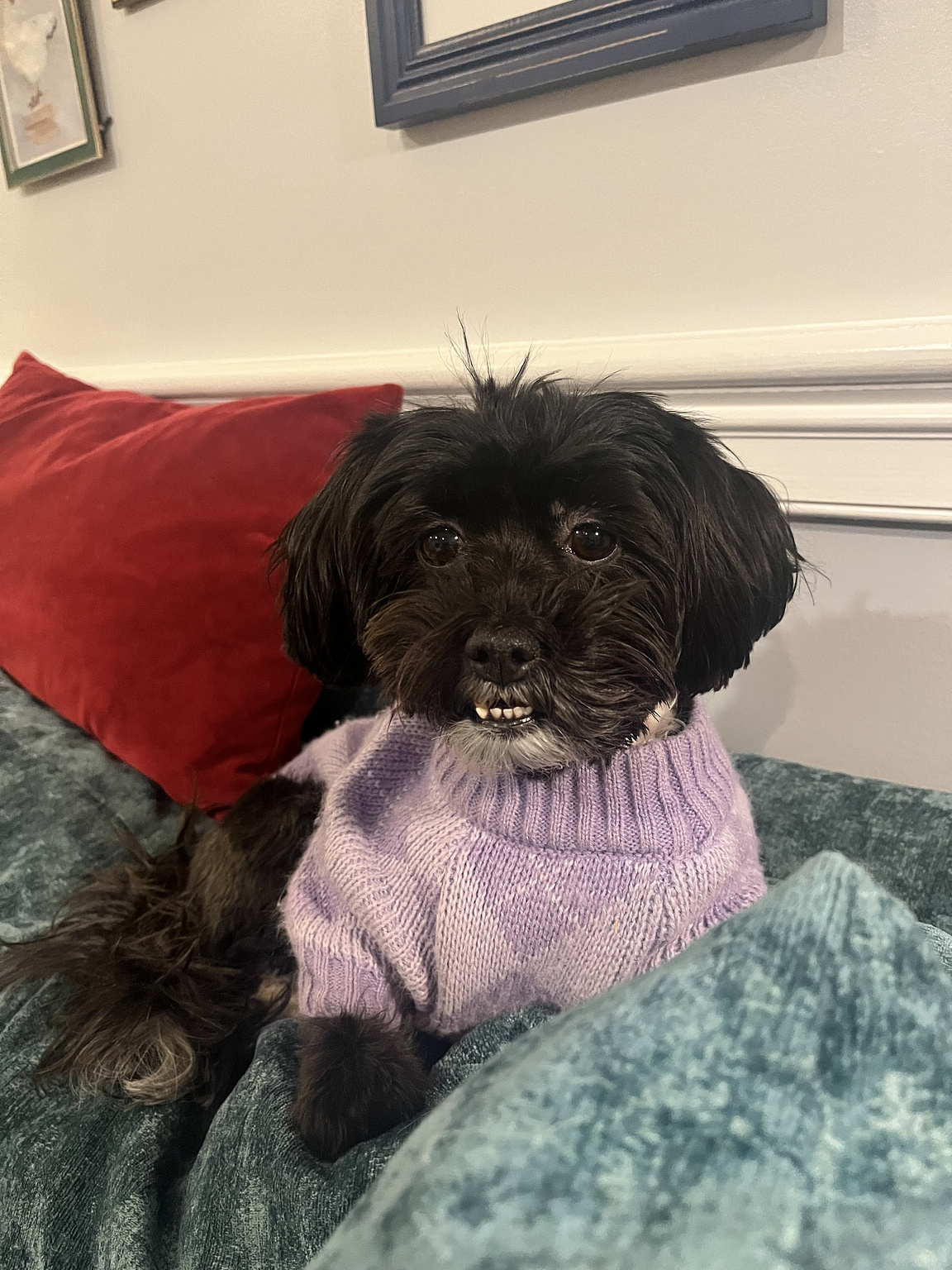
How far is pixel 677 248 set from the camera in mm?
1049

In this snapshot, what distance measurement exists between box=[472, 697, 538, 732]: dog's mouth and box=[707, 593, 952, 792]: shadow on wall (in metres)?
0.60

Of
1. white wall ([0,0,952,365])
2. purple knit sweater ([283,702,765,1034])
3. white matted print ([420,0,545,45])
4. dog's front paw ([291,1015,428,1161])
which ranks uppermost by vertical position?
white matted print ([420,0,545,45])

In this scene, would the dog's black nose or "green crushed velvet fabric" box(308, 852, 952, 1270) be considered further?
the dog's black nose

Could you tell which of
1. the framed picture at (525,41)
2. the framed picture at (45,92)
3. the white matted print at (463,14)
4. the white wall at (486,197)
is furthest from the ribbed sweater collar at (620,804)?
the framed picture at (45,92)

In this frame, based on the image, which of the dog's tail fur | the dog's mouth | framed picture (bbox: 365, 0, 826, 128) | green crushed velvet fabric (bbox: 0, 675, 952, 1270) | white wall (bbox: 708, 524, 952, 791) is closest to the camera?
green crushed velvet fabric (bbox: 0, 675, 952, 1270)

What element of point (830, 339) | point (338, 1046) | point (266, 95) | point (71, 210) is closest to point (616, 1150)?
point (338, 1046)

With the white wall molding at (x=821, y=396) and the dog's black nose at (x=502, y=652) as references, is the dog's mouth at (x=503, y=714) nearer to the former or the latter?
the dog's black nose at (x=502, y=652)

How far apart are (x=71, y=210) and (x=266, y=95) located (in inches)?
25.4

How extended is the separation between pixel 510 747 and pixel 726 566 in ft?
0.82

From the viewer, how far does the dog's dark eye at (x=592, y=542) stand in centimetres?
73

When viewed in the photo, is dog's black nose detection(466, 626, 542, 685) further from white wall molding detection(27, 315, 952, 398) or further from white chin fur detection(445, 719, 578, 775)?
white wall molding detection(27, 315, 952, 398)

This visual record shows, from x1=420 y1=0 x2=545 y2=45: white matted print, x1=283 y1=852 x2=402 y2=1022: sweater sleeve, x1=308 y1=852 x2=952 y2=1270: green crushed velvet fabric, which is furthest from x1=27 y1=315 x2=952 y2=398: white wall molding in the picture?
x1=308 y1=852 x2=952 y2=1270: green crushed velvet fabric

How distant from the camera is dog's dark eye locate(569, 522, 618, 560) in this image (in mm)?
732

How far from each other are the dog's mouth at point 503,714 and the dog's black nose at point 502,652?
0.02 m
